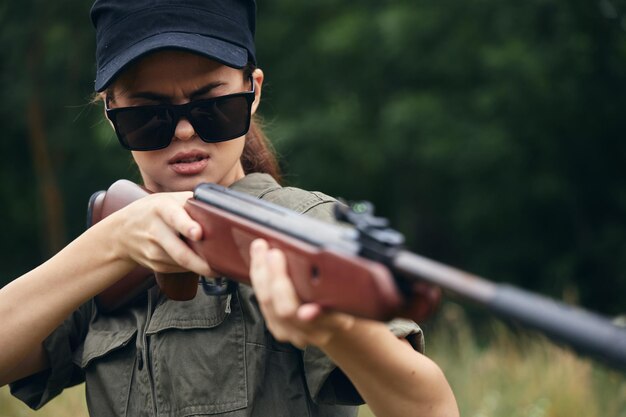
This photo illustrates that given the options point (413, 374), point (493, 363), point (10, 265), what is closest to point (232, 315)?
point (413, 374)

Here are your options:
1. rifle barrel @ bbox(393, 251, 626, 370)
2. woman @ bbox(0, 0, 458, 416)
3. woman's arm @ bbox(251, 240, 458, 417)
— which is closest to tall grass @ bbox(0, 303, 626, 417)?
woman @ bbox(0, 0, 458, 416)

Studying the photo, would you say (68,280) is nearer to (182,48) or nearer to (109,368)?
(109,368)

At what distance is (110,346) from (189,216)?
0.57 m

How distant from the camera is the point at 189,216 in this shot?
2568 millimetres

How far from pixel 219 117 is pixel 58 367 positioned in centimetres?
102

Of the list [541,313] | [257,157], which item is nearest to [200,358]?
[257,157]

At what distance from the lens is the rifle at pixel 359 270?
1498 mm

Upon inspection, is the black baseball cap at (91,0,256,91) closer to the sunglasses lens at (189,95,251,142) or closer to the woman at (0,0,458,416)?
the woman at (0,0,458,416)

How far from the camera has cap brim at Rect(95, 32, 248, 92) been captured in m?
2.72

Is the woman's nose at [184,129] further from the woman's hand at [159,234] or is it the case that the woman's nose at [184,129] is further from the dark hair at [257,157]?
the dark hair at [257,157]

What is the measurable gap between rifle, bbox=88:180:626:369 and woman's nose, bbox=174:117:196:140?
283 millimetres

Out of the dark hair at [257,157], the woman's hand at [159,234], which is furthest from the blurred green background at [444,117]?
the woman's hand at [159,234]

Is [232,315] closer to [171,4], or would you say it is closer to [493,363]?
[171,4]

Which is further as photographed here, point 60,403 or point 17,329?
point 60,403
